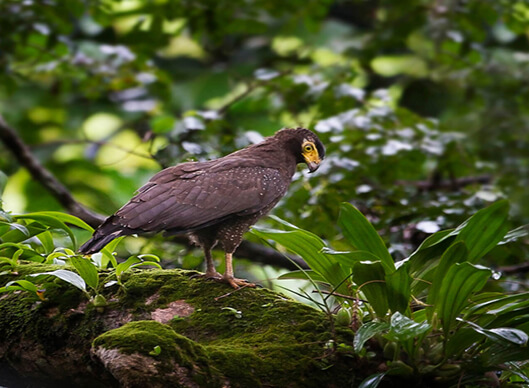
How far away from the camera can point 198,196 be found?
3.30m

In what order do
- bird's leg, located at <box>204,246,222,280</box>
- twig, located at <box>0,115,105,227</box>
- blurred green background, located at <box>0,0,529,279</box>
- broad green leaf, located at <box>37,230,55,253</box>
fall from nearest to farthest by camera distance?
bird's leg, located at <box>204,246,222,280</box>, broad green leaf, located at <box>37,230,55,253</box>, twig, located at <box>0,115,105,227</box>, blurred green background, located at <box>0,0,529,279</box>

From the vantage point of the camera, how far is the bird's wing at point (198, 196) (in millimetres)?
3137

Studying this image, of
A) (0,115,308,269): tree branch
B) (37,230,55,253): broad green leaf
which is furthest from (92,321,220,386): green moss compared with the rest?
(0,115,308,269): tree branch

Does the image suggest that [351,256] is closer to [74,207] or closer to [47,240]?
[47,240]

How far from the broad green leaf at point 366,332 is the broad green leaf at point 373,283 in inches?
7.3

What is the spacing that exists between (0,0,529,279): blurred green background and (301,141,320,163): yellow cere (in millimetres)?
1003

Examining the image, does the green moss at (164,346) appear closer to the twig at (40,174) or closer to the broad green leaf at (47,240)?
the broad green leaf at (47,240)

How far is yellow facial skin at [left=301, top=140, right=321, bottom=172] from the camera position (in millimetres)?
3811

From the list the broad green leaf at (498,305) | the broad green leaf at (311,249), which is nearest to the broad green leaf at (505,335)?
the broad green leaf at (498,305)

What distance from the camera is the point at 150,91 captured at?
24.6 feet

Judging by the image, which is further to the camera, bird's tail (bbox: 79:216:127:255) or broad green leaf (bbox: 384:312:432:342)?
bird's tail (bbox: 79:216:127:255)

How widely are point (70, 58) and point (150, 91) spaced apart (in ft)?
4.19

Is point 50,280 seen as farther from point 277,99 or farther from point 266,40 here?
point 266,40

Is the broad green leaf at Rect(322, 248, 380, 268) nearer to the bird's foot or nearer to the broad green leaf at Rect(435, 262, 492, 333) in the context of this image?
the broad green leaf at Rect(435, 262, 492, 333)
